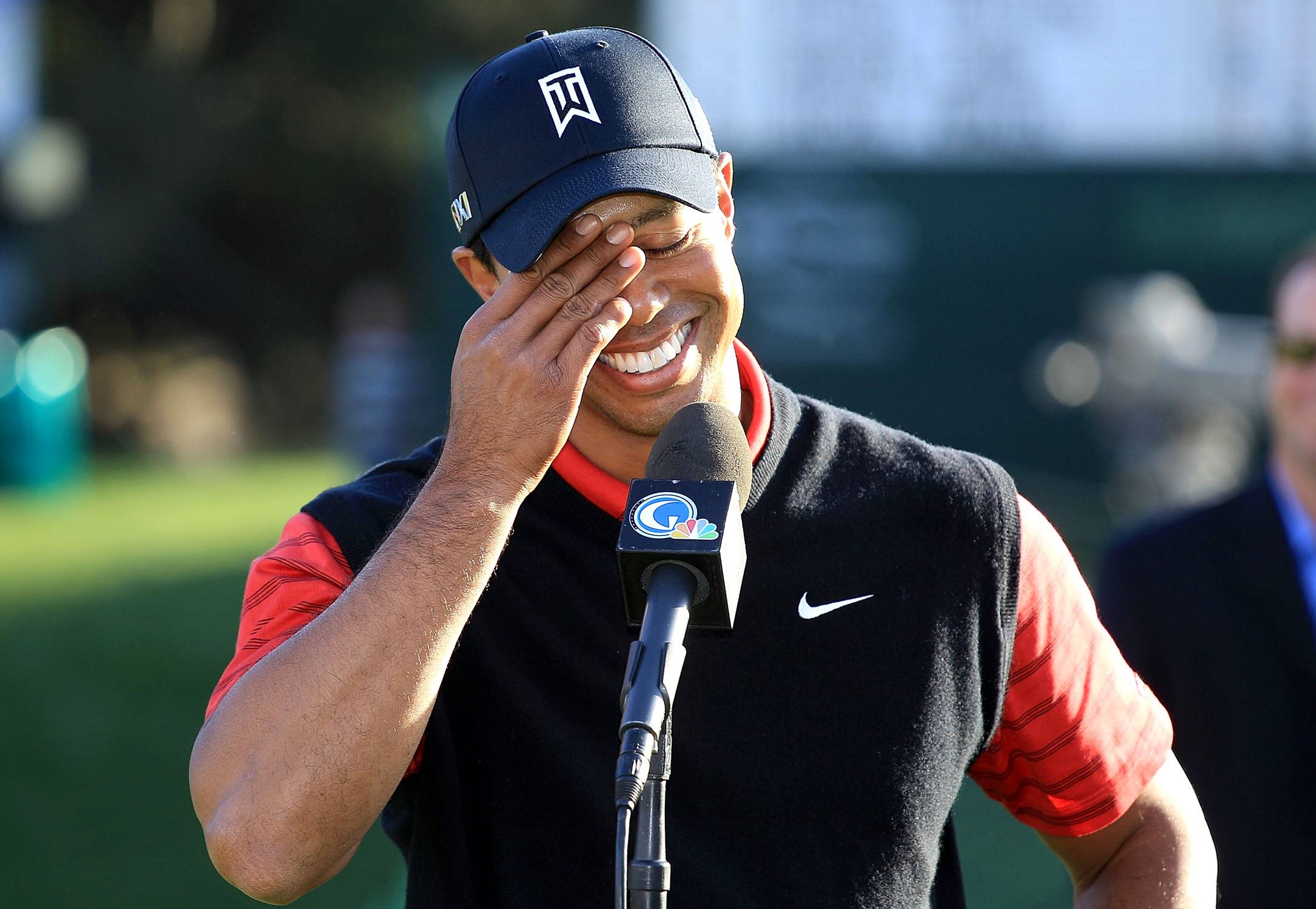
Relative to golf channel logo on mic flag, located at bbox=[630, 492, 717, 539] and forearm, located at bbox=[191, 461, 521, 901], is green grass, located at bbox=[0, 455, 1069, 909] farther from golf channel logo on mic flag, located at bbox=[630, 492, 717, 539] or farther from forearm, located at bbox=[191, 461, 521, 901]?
golf channel logo on mic flag, located at bbox=[630, 492, 717, 539]

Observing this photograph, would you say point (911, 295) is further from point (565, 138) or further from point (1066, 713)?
point (565, 138)

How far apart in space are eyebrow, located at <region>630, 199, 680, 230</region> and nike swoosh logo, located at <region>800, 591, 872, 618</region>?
1.82 ft

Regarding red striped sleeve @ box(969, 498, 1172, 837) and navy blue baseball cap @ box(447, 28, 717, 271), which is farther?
red striped sleeve @ box(969, 498, 1172, 837)

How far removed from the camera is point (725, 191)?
2.28 m

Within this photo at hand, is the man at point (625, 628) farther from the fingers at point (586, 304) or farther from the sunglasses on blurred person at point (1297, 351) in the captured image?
the sunglasses on blurred person at point (1297, 351)

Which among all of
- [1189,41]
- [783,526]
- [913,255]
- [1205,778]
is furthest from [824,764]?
[1189,41]

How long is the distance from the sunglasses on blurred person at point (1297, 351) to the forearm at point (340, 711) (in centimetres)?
239

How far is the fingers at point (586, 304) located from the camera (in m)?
1.85

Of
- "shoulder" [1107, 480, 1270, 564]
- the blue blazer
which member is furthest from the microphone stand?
"shoulder" [1107, 480, 1270, 564]

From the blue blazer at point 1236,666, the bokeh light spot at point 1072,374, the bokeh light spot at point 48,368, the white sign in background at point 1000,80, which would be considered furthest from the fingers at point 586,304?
the bokeh light spot at point 48,368

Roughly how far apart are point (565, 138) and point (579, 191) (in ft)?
0.28

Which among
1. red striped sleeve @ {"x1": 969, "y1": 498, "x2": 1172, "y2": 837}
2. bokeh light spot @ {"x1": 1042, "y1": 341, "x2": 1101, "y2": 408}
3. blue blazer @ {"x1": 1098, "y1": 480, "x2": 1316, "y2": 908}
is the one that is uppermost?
red striped sleeve @ {"x1": 969, "y1": 498, "x2": 1172, "y2": 837}

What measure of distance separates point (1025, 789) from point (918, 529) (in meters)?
0.42

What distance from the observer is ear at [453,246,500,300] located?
7.30ft
